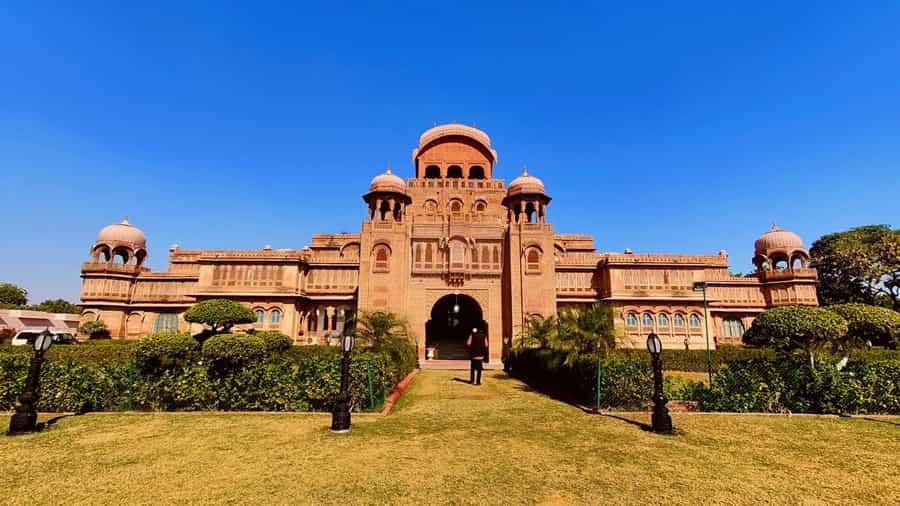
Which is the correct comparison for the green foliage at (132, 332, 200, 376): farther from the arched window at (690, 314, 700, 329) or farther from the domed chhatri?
the domed chhatri

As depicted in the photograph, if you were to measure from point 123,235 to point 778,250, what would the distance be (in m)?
53.4

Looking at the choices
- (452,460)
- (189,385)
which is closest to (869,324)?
(452,460)

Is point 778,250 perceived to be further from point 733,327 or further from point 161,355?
point 161,355

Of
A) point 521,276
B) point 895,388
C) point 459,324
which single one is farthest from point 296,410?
point 459,324

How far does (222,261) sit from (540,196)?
2389 cm

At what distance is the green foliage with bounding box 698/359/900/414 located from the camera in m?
9.65

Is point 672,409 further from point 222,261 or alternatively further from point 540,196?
point 222,261

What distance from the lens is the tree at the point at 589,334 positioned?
42.6 feet

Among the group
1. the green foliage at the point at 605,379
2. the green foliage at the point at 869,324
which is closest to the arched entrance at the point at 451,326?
the green foliage at the point at 605,379

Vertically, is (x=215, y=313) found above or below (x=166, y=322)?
above

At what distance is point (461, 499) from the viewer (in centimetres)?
481

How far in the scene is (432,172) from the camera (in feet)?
136

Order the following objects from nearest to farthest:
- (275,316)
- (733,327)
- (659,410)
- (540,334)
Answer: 1. (659,410)
2. (540,334)
3. (275,316)
4. (733,327)

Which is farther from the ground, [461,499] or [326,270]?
[326,270]
